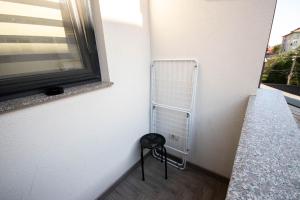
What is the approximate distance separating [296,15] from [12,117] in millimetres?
1937

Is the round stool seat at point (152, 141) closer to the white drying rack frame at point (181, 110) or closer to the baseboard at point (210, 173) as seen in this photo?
the white drying rack frame at point (181, 110)

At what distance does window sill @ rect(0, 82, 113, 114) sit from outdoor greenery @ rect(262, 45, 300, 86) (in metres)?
1.44

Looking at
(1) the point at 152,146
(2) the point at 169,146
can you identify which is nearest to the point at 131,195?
(1) the point at 152,146

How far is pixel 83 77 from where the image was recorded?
121cm

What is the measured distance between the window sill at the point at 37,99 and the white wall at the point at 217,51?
86 cm

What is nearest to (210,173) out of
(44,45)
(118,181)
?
(118,181)

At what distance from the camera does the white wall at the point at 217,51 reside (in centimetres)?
116

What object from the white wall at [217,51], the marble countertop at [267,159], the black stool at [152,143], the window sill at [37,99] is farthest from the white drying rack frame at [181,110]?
the window sill at [37,99]

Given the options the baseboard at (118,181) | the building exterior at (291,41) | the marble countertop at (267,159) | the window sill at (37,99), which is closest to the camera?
the marble countertop at (267,159)

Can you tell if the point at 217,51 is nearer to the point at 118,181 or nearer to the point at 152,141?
the point at 152,141

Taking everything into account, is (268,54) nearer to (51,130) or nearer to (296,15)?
(296,15)

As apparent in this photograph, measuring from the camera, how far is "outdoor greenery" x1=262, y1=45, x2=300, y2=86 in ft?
3.99

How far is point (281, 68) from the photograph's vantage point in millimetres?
1282

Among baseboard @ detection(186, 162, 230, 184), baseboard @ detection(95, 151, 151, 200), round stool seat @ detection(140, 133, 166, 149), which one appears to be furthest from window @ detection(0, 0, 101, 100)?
baseboard @ detection(186, 162, 230, 184)
